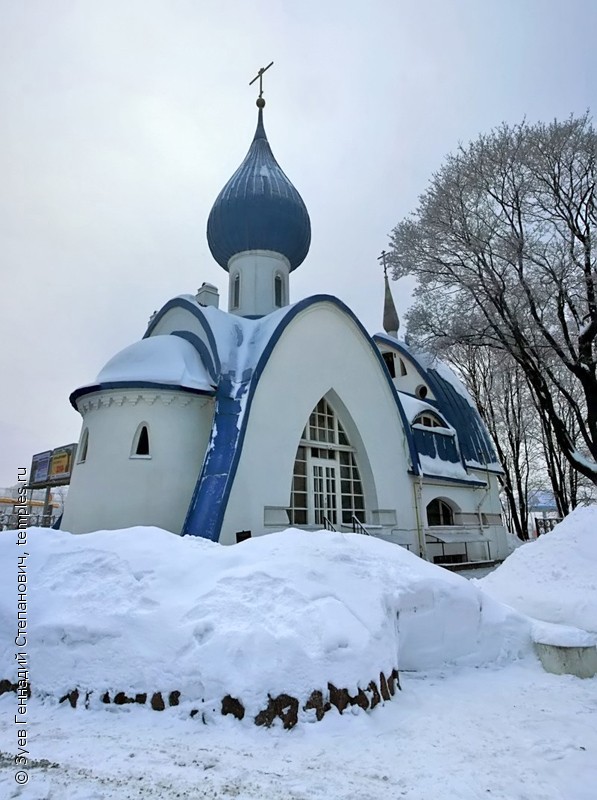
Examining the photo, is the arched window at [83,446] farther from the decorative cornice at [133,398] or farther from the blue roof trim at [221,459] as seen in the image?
the blue roof trim at [221,459]

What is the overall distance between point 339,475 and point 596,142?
9656mm

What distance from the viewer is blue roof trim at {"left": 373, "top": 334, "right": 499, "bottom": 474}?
19750 mm

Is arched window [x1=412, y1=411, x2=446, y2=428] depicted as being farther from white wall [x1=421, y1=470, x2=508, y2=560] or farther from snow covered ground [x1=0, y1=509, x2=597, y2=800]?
snow covered ground [x1=0, y1=509, x2=597, y2=800]

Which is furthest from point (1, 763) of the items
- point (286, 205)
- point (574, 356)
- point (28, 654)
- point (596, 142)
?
point (286, 205)

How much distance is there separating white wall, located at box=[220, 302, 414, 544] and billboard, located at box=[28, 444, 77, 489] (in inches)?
417

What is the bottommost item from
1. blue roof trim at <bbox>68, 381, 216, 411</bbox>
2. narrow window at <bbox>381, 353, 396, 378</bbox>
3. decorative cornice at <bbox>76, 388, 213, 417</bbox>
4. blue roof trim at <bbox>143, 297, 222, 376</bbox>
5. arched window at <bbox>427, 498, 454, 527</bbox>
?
arched window at <bbox>427, 498, 454, 527</bbox>

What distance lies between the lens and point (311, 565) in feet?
15.9

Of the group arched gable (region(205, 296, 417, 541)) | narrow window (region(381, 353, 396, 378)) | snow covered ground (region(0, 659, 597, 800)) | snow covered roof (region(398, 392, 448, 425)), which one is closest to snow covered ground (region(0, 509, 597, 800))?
snow covered ground (region(0, 659, 597, 800))

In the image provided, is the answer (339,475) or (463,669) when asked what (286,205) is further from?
(463,669)

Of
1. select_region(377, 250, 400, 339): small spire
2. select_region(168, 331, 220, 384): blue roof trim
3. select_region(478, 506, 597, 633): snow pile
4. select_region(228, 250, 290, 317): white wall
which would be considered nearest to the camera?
select_region(478, 506, 597, 633): snow pile

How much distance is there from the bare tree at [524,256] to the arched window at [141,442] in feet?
23.8

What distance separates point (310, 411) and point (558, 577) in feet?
23.9

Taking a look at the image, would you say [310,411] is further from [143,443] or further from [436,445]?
[436,445]

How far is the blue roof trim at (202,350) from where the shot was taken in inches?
482
